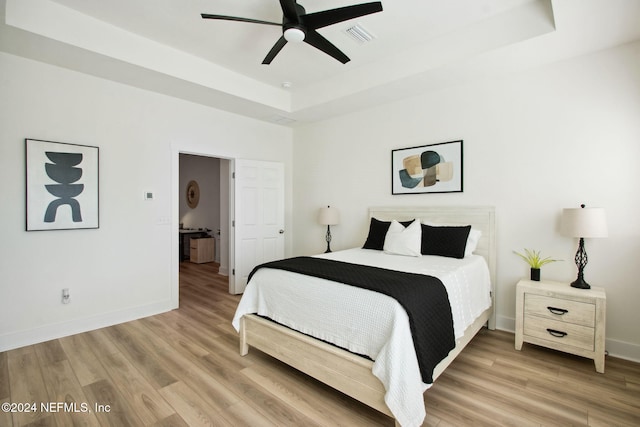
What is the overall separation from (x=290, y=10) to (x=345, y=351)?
7.54ft

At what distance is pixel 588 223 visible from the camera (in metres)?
2.45

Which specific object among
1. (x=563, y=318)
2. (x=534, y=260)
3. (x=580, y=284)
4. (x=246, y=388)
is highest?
(x=534, y=260)

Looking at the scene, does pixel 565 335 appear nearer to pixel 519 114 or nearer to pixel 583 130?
pixel 583 130

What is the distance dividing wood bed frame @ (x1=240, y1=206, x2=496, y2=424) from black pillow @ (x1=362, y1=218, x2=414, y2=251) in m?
0.57

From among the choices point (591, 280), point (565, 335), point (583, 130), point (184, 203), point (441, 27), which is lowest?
point (565, 335)

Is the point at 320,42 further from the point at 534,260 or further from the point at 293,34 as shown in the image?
the point at 534,260

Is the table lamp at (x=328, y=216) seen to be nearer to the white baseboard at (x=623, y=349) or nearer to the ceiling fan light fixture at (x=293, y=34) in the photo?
the ceiling fan light fixture at (x=293, y=34)

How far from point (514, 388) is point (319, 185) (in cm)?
350

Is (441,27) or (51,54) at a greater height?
(441,27)

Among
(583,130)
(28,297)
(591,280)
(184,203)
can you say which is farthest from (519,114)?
(184,203)

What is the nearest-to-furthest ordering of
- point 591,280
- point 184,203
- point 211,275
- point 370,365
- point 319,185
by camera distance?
1. point 370,365
2. point 591,280
3. point 319,185
4. point 211,275
5. point 184,203

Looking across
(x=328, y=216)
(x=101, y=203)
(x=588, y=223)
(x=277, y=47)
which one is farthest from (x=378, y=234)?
(x=101, y=203)

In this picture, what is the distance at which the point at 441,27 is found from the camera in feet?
9.16

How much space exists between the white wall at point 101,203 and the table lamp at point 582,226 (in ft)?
13.0
